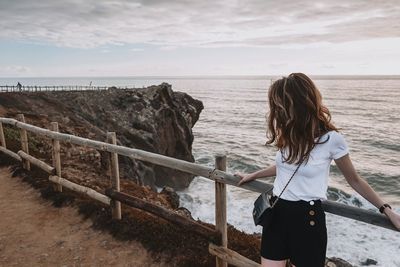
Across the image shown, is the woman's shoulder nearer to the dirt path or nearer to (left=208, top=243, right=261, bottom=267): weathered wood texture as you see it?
(left=208, top=243, right=261, bottom=267): weathered wood texture

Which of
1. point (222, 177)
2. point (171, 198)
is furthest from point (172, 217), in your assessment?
point (171, 198)

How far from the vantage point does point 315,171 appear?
3.02 metres

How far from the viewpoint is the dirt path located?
21.0 ft

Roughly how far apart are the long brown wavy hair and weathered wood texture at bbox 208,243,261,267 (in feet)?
7.99

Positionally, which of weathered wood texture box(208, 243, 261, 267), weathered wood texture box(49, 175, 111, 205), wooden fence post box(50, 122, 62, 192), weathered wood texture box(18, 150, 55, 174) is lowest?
weathered wood texture box(208, 243, 261, 267)

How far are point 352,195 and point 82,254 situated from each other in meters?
22.7

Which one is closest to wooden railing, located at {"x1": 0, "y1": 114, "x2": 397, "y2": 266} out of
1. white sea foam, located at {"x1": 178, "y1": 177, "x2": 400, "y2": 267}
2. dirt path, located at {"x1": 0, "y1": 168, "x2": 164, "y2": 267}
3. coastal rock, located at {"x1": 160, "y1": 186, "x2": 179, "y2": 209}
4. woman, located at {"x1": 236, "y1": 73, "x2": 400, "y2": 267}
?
woman, located at {"x1": 236, "y1": 73, "x2": 400, "y2": 267}

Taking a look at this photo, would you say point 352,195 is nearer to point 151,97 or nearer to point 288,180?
point 151,97

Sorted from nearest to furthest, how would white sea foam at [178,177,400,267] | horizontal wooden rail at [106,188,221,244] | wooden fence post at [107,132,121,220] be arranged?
horizontal wooden rail at [106,188,221,244], wooden fence post at [107,132,121,220], white sea foam at [178,177,400,267]

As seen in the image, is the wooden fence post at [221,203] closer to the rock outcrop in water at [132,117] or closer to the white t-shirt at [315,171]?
the white t-shirt at [315,171]

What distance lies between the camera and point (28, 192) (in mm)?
9656

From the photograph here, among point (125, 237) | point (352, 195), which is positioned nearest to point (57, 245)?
point (125, 237)

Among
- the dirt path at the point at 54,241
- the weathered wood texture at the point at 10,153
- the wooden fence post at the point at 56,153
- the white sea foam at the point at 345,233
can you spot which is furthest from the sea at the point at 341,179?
the weathered wood texture at the point at 10,153

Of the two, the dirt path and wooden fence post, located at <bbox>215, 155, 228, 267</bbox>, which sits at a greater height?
wooden fence post, located at <bbox>215, 155, 228, 267</bbox>
